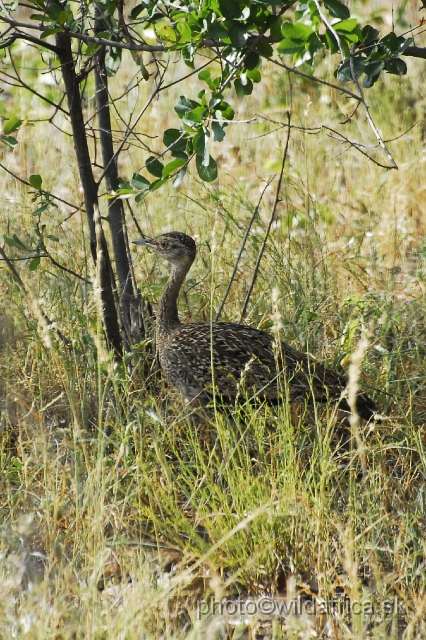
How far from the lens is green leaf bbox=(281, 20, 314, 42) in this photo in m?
3.01

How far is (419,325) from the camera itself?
4.99m

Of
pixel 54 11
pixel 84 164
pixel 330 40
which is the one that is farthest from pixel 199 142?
pixel 84 164

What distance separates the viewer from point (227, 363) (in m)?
4.33

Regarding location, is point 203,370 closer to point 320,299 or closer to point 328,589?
point 320,299

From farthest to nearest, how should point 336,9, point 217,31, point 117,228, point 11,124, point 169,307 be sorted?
point 169,307, point 117,228, point 11,124, point 217,31, point 336,9

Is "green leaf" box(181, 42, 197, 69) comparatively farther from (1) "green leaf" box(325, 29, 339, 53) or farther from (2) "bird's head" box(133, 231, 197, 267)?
(2) "bird's head" box(133, 231, 197, 267)

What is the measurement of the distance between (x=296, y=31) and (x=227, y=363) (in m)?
1.79

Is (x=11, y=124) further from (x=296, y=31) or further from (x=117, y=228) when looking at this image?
(x=296, y=31)

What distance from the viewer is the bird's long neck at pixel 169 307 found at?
483cm

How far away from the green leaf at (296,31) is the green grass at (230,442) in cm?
96

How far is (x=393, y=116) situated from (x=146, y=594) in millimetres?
5575

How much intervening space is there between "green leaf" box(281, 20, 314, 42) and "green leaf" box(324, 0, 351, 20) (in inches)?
3.9

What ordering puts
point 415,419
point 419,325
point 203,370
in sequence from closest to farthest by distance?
point 415,419, point 203,370, point 419,325

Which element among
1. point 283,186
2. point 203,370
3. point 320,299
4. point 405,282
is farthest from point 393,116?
point 203,370
